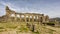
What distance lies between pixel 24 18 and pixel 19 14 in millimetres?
3140

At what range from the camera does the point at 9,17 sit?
4297 cm

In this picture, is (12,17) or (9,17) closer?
(9,17)

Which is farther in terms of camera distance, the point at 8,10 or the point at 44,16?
the point at 44,16

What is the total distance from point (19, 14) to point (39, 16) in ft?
32.9

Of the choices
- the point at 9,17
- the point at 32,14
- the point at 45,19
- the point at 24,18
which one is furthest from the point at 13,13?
the point at 45,19

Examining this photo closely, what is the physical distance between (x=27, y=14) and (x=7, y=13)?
9.68m

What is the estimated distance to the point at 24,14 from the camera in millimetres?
47875

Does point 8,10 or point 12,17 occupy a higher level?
point 8,10

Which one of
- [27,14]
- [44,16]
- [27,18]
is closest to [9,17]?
[27,14]

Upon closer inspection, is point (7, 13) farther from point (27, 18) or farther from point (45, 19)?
point (45, 19)

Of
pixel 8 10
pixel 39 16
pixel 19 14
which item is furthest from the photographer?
pixel 39 16

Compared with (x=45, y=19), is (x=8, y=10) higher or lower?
higher

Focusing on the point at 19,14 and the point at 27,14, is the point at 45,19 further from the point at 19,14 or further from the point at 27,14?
the point at 19,14

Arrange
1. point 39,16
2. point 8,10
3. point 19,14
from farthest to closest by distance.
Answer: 1. point 39,16
2. point 19,14
3. point 8,10
